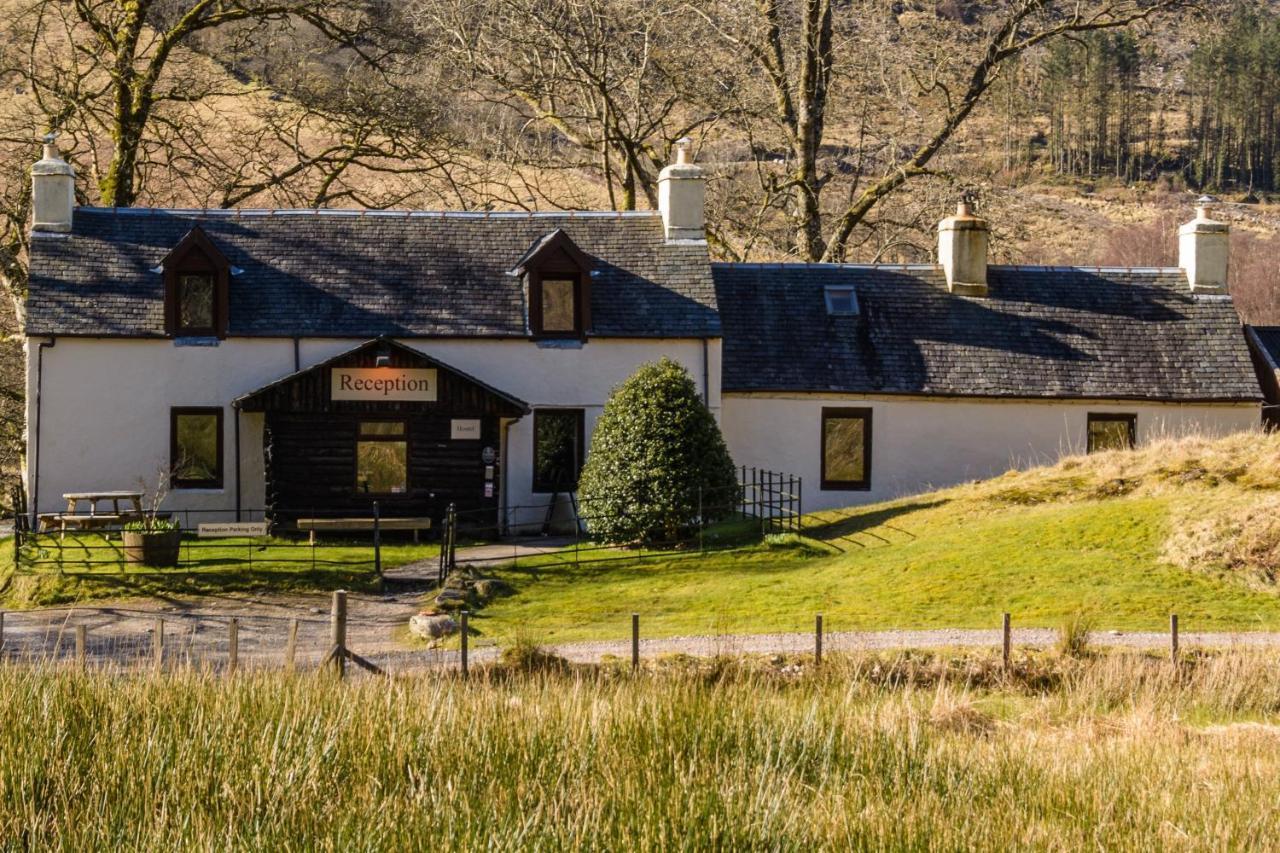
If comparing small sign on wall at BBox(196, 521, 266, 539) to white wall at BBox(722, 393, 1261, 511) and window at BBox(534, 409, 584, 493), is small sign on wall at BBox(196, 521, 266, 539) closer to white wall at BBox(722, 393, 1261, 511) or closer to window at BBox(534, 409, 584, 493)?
window at BBox(534, 409, 584, 493)

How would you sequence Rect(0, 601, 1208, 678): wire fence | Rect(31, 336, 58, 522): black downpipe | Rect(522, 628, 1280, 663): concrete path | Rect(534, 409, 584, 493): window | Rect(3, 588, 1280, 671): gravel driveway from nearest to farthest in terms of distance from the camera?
Rect(0, 601, 1208, 678): wire fence
Rect(522, 628, 1280, 663): concrete path
Rect(3, 588, 1280, 671): gravel driveway
Rect(31, 336, 58, 522): black downpipe
Rect(534, 409, 584, 493): window

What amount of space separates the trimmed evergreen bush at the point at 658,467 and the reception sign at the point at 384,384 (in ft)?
12.9

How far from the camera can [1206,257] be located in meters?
34.2

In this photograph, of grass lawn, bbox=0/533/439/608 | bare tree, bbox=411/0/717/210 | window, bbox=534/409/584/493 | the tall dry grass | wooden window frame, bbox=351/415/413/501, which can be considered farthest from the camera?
bare tree, bbox=411/0/717/210

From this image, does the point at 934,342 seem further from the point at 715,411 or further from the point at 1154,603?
the point at 1154,603

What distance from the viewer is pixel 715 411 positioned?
31.2 meters

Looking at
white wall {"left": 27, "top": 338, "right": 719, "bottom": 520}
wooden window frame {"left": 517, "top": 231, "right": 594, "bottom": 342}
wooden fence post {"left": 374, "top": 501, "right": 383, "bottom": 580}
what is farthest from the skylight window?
wooden fence post {"left": 374, "top": 501, "right": 383, "bottom": 580}

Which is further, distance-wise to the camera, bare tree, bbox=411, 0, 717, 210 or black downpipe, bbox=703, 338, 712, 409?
bare tree, bbox=411, 0, 717, 210

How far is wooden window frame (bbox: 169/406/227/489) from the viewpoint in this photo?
99.7 feet

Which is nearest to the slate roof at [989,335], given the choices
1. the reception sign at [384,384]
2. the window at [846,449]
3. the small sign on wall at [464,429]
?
the window at [846,449]

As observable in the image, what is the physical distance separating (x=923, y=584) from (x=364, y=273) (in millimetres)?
13678

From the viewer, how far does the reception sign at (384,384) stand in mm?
29438

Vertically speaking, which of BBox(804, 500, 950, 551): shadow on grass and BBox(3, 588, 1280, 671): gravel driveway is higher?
BBox(804, 500, 950, 551): shadow on grass

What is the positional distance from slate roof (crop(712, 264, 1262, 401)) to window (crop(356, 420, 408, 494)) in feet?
20.9
